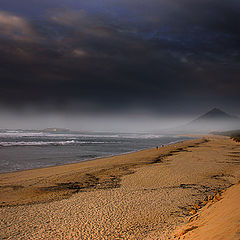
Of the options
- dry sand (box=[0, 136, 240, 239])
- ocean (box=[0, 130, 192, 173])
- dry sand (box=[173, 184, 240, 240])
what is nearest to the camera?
dry sand (box=[173, 184, 240, 240])

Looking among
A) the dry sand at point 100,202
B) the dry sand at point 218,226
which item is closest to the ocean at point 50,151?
the dry sand at point 100,202

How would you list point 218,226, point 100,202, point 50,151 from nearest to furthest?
point 218,226
point 100,202
point 50,151

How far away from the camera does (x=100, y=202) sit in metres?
8.47

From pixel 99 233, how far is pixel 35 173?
953 centimetres

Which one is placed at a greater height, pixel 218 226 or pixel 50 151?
pixel 218 226

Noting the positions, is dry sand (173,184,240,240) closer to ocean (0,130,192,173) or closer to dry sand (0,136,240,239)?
dry sand (0,136,240,239)

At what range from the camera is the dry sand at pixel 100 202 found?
6.21m

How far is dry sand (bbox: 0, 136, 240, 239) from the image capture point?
621 cm

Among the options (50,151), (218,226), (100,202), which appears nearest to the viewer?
(218,226)

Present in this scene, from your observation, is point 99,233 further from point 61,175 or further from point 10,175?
point 10,175

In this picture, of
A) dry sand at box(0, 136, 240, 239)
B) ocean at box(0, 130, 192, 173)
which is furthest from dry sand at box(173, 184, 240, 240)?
ocean at box(0, 130, 192, 173)

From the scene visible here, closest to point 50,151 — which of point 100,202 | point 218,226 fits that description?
point 100,202

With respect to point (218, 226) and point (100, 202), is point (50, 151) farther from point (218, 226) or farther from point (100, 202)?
point (218, 226)

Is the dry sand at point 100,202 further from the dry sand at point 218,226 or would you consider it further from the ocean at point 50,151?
the ocean at point 50,151
